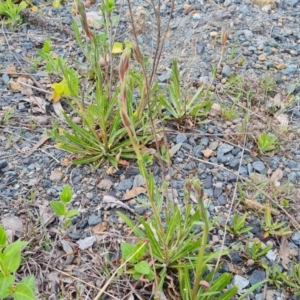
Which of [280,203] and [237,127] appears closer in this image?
[280,203]

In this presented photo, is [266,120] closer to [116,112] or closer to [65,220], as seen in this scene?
[116,112]

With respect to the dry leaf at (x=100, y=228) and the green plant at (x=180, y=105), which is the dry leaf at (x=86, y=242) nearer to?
the dry leaf at (x=100, y=228)

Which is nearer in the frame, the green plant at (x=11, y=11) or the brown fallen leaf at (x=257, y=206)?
the brown fallen leaf at (x=257, y=206)

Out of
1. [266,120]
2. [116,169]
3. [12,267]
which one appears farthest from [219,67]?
[12,267]

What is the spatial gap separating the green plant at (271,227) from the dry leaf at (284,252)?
27 mm

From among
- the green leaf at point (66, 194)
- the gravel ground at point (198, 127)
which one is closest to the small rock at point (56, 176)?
the gravel ground at point (198, 127)

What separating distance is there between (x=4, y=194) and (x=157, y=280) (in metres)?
0.67

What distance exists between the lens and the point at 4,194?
67.3 inches

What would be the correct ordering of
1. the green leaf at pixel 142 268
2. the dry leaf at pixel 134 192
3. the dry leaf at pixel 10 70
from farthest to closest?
the dry leaf at pixel 10 70, the dry leaf at pixel 134 192, the green leaf at pixel 142 268

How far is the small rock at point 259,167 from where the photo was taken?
1.83m

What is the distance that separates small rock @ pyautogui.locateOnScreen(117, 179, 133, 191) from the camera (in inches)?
68.4

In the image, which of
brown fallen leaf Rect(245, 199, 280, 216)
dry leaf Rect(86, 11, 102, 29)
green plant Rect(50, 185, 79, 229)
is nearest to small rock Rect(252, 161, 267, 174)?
brown fallen leaf Rect(245, 199, 280, 216)

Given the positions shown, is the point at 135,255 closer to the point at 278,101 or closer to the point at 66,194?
the point at 66,194

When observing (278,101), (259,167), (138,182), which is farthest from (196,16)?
(138,182)
